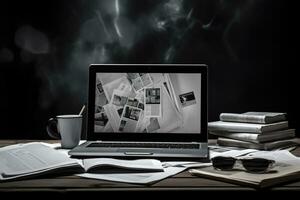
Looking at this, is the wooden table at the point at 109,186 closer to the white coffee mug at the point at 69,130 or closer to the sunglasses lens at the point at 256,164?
the sunglasses lens at the point at 256,164

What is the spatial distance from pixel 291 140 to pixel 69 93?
0.90 m

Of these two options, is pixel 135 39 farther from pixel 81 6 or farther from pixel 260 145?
pixel 260 145

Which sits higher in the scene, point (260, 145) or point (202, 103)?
point (202, 103)

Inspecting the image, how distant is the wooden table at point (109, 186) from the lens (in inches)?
38.9

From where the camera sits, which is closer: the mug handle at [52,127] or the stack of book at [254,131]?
the stack of book at [254,131]

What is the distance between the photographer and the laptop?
151 centimetres

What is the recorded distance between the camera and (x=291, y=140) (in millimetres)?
1559

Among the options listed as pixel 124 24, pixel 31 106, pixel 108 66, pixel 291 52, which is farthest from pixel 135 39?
pixel 291 52

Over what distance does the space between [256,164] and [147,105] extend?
1.84 ft

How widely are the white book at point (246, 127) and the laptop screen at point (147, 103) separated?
3.0 inches

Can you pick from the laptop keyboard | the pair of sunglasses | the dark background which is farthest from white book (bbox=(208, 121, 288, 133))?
the pair of sunglasses

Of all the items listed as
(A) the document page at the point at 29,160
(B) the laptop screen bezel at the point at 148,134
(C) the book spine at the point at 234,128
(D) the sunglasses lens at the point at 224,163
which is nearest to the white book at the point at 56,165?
(A) the document page at the point at 29,160

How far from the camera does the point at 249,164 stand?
1079 mm
